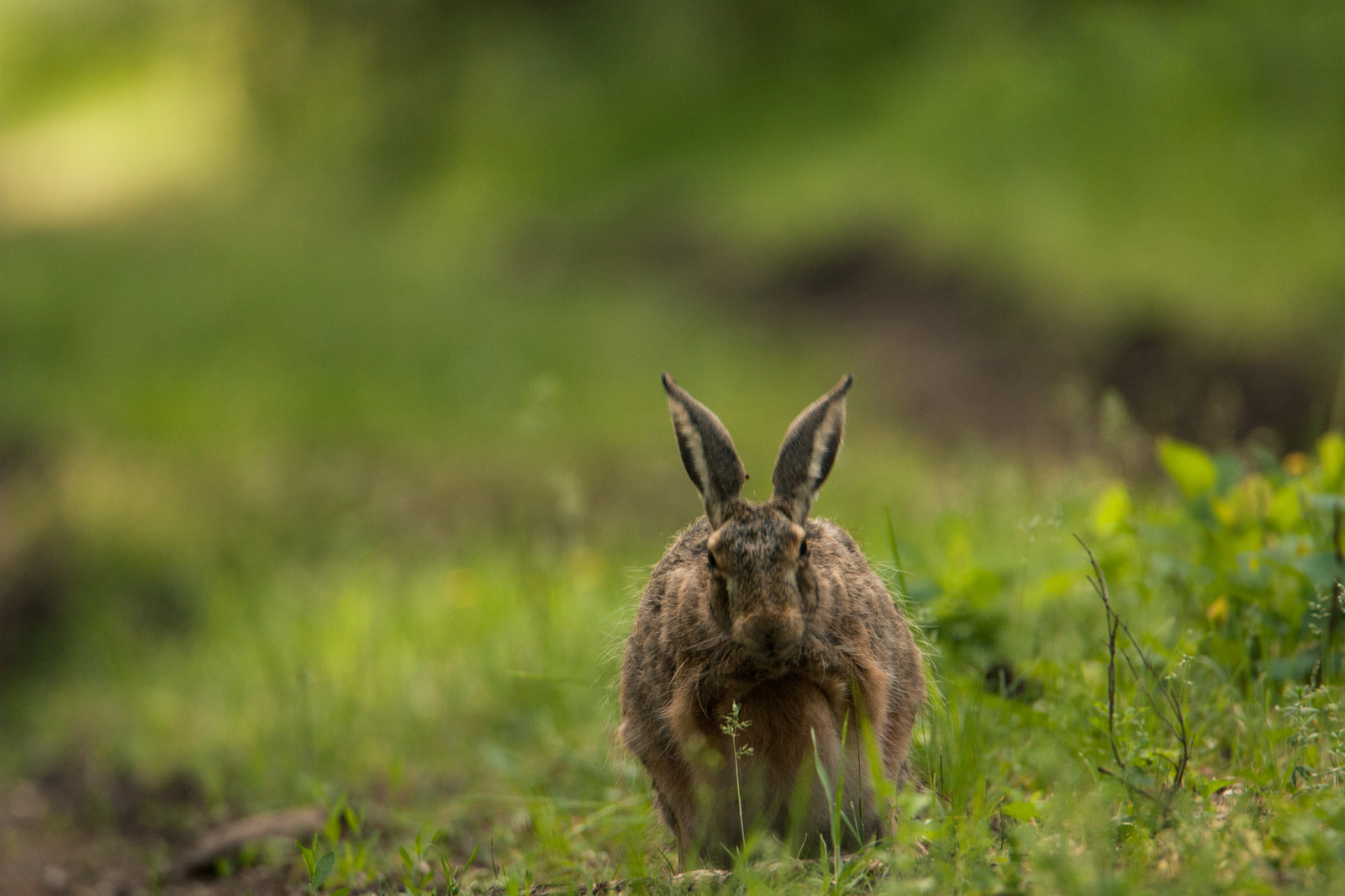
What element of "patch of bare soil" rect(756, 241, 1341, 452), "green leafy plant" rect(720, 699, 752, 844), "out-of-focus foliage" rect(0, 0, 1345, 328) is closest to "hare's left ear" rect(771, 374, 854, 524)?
"green leafy plant" rect(720, 699, 752, 844)

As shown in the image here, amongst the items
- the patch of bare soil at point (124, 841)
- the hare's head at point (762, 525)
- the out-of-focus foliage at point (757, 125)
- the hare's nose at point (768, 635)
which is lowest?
the patch of bare soil at point (124, 841)

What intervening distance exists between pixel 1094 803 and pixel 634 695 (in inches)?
46.3

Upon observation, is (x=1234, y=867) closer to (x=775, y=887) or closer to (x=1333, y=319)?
(x=775, y=887)

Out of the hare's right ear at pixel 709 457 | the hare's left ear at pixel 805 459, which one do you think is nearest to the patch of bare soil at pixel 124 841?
the hare's right ear at pixel 709 457

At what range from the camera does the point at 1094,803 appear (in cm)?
251

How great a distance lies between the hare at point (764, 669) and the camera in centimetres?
271

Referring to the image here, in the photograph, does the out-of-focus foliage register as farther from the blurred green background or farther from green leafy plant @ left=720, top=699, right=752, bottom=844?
green leafy plant @ left=720, top=699, right=752, bottom=844

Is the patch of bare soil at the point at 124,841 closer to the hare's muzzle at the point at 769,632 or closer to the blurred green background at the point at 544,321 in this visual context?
the blurred green background at the point at 544,321

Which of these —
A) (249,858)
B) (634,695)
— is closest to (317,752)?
(249,858)

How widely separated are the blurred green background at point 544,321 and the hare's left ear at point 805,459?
1.06 metres

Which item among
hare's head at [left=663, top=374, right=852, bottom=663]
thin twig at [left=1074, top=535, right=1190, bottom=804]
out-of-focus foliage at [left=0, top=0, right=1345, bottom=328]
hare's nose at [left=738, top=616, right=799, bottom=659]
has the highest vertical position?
out-of-focus foliage at [left=0, top=0, right=1345, bottom=328]

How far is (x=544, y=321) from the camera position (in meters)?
14.0

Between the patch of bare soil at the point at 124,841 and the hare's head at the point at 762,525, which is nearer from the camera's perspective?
the hare's head at the point at 762,525

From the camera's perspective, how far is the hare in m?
2.71
